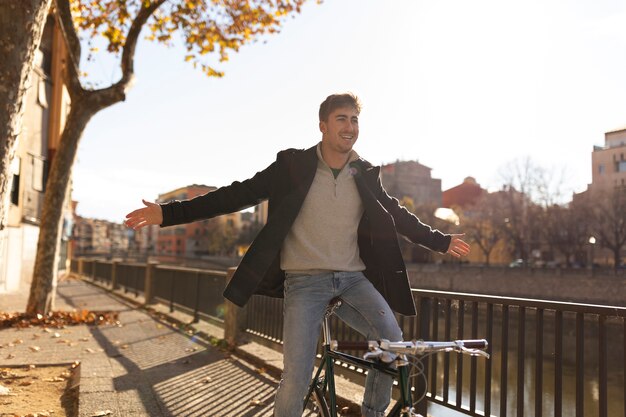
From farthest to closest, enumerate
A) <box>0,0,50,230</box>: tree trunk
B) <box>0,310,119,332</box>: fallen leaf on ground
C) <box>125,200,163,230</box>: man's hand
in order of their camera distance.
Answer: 1. <box>0,310,119,332</box>: fallen leaf on ground
2. <box>0,0,50,230</box>: tree trunk
3. <box>125,200,163,230</box>: man's hand

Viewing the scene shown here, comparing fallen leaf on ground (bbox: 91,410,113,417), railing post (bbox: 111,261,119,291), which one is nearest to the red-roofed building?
railing post (bbox: 111,261,119,291)

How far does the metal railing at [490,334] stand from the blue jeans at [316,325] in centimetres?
61

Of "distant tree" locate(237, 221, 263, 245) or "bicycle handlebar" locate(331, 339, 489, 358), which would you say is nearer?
"bicycle handlebar" locate(331, 339, 489, 358)

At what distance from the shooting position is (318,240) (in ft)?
9.90

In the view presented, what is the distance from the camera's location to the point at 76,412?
477 centimetres

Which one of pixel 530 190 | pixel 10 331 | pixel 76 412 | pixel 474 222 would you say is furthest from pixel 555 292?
pixel 76 412

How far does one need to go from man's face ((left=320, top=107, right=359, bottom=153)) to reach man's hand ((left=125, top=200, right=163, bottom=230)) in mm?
976

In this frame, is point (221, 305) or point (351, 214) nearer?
point (351, 214)

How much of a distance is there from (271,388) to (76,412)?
1834mm

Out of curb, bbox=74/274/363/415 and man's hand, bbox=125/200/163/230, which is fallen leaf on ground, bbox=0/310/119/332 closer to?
curb, bbox=74/274/363/415

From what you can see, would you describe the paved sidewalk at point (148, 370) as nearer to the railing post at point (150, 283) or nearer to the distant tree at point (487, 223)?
the railing post at point (150, 283)

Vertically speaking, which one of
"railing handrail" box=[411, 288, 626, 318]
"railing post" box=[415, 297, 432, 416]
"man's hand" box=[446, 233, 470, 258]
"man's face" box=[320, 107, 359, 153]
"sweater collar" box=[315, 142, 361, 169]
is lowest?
"railing post" box=[415, 297, 432, 416]

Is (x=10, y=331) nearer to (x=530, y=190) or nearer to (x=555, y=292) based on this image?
(x=555, y=292)

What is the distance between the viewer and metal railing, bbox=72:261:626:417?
3.67 metres
